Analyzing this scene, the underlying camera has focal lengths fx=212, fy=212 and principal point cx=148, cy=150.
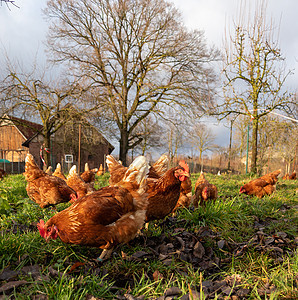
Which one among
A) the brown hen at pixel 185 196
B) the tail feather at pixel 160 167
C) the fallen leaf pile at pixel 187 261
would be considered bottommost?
the fallen leaf pile at pixel 187 261

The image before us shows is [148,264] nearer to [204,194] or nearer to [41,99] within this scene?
[204,194]

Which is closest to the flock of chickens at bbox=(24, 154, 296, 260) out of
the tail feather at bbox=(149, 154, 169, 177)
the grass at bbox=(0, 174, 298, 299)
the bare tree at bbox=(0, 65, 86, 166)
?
the grass at bbox=(0, 174, 298, 299)

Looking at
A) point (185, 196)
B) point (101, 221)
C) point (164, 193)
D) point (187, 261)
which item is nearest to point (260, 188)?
point (185, 196)

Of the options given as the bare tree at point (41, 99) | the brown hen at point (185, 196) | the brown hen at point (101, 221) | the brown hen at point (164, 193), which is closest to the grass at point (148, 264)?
the brown hen at point (101, 221)

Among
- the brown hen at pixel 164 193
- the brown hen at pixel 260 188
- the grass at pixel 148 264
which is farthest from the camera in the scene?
the brown hen at pixel 260 188

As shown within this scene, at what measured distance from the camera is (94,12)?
54.7ft

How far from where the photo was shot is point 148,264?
2.42 meters

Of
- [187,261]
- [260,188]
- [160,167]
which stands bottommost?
[187,261]

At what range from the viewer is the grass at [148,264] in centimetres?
181

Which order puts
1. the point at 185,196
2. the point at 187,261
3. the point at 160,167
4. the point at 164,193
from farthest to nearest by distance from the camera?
the point at 160,167, the point at 185,196, the point at 164,193, the point at 187,261

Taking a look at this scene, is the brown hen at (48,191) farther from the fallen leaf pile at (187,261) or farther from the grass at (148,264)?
the fallen leaf pile at (187,261)

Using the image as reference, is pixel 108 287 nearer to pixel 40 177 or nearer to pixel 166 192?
pixel 166 192

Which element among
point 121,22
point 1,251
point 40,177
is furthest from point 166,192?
point 121,22

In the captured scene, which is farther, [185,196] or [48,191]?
[185,196]
